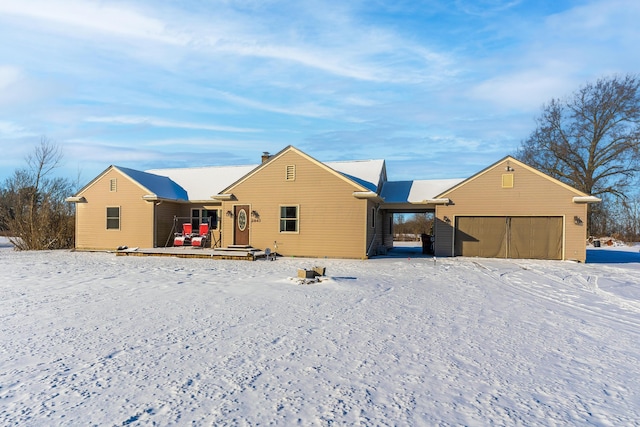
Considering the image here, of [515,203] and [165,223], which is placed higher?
[515,203]

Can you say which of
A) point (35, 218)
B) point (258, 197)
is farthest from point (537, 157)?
point (35, 218)

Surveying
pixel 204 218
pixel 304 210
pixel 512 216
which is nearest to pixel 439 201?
pixel 512 216

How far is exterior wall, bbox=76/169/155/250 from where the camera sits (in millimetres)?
19594

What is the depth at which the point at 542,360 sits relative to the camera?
15.3ft

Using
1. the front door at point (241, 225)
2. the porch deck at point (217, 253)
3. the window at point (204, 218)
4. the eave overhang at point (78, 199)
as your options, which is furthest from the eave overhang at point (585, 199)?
the eave overhang at point (78, 199)

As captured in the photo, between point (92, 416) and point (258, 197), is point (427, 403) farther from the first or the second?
point (258, 197)

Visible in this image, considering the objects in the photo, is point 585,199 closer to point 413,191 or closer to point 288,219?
point 413,191

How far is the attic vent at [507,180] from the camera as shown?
1700cm

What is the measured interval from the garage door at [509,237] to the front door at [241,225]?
9027 mm

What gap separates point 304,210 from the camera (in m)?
17.0

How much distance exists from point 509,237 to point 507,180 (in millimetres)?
2374

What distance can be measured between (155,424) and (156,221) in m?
17.8

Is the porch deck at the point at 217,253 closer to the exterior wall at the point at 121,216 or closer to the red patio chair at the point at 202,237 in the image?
the red patio chair at the point at 202,237

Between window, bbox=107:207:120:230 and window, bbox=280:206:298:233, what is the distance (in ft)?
28.6
